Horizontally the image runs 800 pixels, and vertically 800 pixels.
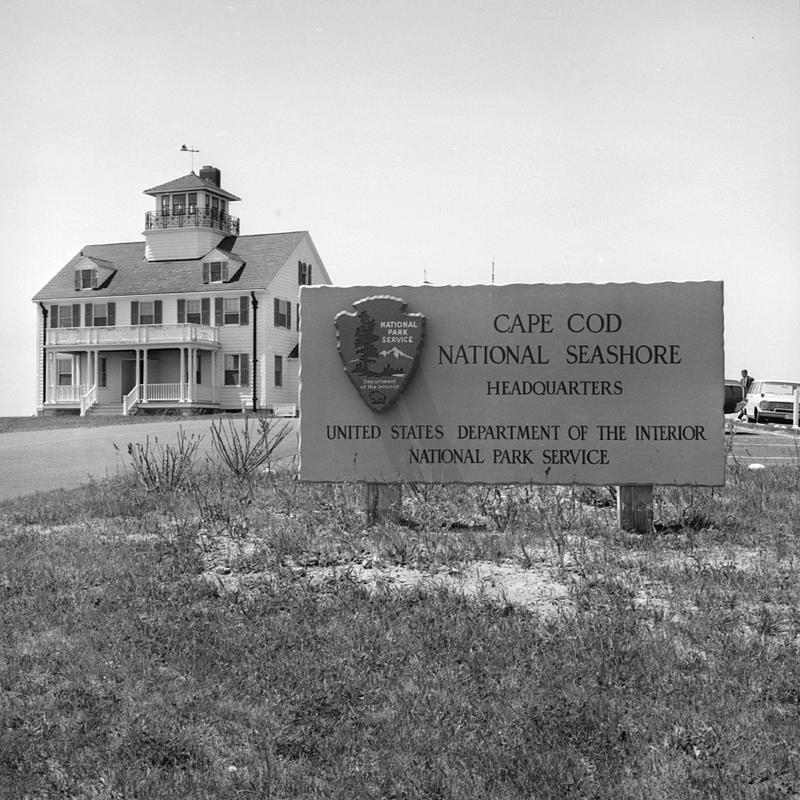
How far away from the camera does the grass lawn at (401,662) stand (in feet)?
13.7

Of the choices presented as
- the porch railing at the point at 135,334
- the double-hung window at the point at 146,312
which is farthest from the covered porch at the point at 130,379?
the double-hung window at the point at 146,312

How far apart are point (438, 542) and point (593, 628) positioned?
7.58 feet

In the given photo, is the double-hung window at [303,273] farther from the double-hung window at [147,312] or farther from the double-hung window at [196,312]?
the double-hung window at [147,312]

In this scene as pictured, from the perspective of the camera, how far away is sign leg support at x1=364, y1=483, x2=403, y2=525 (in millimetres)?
8617

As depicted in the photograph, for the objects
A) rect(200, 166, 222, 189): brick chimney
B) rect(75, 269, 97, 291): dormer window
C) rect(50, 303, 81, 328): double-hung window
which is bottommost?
rect(50, 303, 81, 328): double-hung window

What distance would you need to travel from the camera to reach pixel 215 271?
49.2 m

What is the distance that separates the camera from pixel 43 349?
5209cm

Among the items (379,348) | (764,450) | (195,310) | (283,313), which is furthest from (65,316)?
(379,348)

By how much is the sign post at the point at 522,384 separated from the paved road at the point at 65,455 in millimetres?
4093

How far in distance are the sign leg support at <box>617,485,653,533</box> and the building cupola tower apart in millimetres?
44450

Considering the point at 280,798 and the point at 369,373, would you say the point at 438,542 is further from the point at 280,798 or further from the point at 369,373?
the point at 280,798

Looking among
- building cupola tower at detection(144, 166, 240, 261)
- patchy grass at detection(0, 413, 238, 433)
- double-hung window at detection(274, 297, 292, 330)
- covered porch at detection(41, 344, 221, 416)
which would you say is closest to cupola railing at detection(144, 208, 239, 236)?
building cupola tower at detection(144, 166, 240, 261)

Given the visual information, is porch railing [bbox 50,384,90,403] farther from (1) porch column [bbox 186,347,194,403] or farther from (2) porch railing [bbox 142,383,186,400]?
(1) porch column [bbox 186,347,194,403]

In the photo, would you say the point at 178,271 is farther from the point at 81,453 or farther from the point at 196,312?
the point at 81,453
